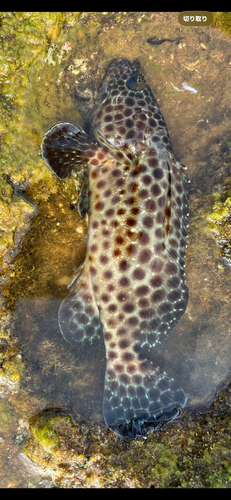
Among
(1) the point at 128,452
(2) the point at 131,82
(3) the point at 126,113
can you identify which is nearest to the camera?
(1) the point at 128,452

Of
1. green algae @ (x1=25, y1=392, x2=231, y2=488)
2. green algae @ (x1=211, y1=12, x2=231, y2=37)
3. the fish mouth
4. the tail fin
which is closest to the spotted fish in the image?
the tail fin

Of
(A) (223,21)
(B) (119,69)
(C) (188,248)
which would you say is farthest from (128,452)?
(A) (223,21)

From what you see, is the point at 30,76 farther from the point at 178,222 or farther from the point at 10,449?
the point at 10,449

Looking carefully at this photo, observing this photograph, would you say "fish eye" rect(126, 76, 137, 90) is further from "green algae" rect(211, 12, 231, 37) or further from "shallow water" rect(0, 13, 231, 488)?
"green algae" rect(211, 12, 231, 37)

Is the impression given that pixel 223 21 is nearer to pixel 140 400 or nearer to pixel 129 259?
pixel 129 259

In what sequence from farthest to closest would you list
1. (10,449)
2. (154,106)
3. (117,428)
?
(154,106)
(10,449)
(117,428)
